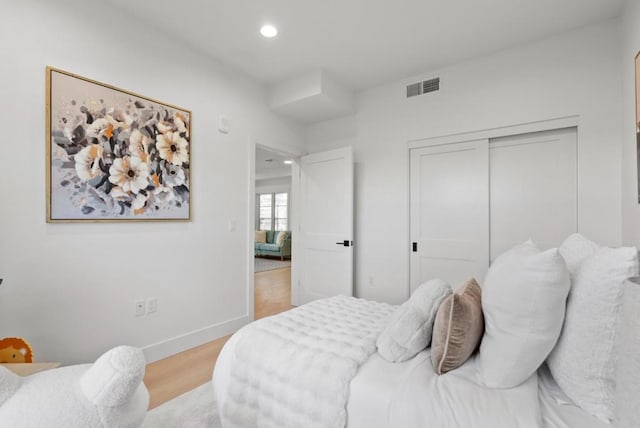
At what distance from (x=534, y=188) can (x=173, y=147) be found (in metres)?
3.30

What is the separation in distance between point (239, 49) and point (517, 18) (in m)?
2.40

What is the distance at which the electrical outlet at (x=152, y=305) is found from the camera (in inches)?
100

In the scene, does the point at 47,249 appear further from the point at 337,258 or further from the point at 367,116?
the point at 367,116

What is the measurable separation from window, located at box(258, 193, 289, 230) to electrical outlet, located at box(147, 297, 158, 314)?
701cm

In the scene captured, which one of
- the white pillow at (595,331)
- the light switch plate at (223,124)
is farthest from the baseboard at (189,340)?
the white pillow at (595,331)

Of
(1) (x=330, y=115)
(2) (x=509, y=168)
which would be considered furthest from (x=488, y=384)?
(1) (x=330, y=115)

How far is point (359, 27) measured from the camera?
2.55 m

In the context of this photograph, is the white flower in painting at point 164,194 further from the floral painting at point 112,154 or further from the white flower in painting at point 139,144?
the white flower in painting at point 139,144

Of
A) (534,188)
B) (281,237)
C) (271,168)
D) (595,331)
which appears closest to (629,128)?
(534,188)

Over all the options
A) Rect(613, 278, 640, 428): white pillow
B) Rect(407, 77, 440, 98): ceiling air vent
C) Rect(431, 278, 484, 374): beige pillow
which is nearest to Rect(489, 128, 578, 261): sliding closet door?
Rect(407, 77, 440, 98): ceiling air vent

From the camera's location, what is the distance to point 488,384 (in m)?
1.08

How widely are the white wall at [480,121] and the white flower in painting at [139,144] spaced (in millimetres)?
2182

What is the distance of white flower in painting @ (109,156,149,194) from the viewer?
2303mm

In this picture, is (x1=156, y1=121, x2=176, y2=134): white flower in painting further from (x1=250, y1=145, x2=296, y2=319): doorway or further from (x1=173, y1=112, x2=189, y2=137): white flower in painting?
(x1=250, y1=145, x2=296, y2=319): doorway
